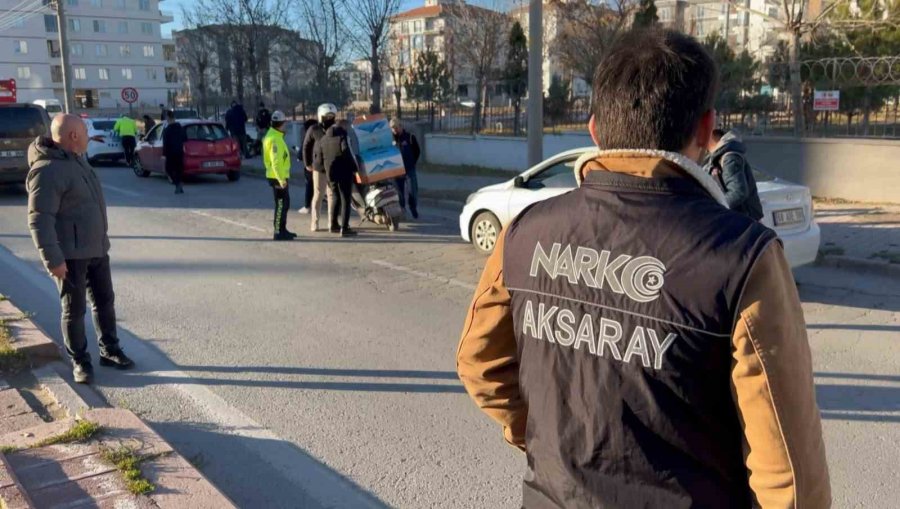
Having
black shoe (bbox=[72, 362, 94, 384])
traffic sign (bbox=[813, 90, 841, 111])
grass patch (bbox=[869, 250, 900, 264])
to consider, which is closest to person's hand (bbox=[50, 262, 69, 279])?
black shoe (bbox=[72, 362, 94, 384])

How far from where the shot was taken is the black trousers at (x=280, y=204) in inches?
418

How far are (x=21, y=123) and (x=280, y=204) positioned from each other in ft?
28.8

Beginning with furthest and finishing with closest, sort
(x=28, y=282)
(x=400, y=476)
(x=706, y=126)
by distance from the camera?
(x=28, y=282), (x=400, y=476), (x=706, y=126)

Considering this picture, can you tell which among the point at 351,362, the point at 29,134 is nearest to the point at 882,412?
the point at 351,362

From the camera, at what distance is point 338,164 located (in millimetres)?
11031

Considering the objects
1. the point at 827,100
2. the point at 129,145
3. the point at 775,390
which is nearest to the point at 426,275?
the point at 775,390

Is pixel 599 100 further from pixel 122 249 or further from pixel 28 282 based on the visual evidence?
pixel 122 249

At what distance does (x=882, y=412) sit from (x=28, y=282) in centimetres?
861

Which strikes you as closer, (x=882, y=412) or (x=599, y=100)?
(x=599, y=100)

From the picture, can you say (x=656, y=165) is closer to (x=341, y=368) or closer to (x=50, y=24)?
(x=341, y=368)

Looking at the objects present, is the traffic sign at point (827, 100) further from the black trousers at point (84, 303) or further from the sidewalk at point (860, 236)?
the black trousers at point (84, 303)

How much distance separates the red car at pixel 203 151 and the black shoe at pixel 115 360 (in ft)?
41.8

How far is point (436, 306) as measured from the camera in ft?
24.4

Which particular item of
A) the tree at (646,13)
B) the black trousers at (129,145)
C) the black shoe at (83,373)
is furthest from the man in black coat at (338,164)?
the black trousers at (129,145)
